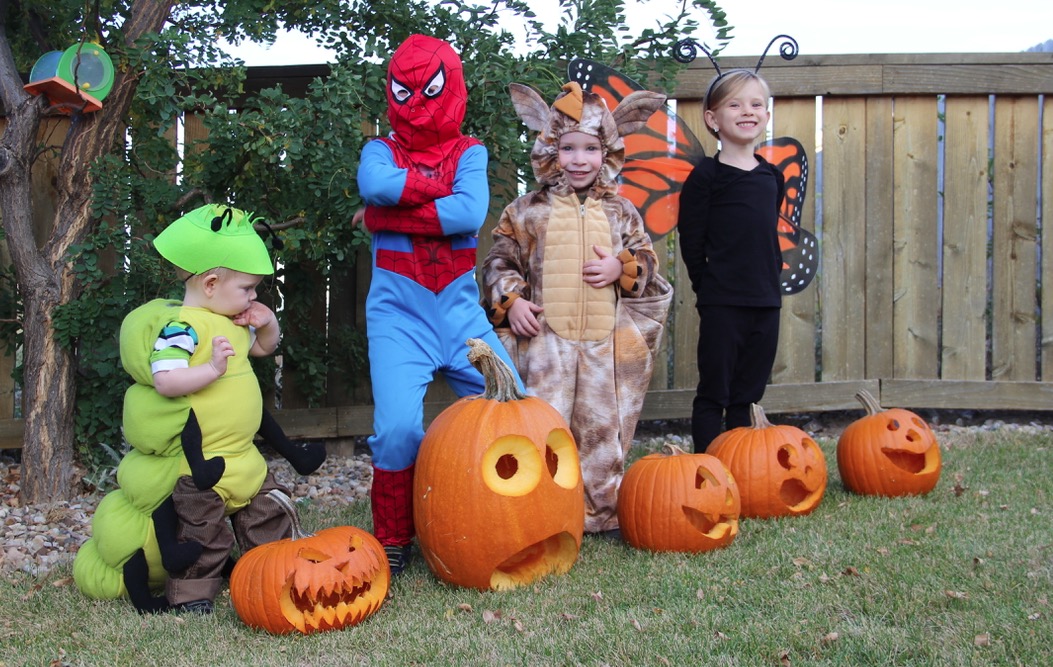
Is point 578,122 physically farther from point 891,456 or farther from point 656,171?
point 891,456

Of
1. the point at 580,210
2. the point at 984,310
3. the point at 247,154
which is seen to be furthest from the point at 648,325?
the point at 984,310

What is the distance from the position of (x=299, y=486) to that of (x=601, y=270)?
2.14 meters

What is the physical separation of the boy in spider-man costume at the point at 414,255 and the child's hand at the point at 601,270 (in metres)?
0.50

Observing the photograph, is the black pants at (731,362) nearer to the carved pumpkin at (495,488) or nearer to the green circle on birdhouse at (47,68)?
the carved pumpkin at (495,488)

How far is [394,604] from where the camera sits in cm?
313

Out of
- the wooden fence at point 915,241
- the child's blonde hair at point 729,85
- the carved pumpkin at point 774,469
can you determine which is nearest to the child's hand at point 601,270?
the carved pumpkin at point 774,469

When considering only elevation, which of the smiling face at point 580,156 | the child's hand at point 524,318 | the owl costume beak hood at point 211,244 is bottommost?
the child's hand at point 524,318

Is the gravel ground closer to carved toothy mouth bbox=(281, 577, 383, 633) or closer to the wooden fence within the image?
the wooden fence

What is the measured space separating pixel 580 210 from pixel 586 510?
1213 millimetres

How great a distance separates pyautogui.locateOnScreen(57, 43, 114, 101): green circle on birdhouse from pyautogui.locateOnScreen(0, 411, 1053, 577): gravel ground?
1868 millimetres

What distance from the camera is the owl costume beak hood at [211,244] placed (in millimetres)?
3203

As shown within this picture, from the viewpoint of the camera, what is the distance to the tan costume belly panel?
3.83 m

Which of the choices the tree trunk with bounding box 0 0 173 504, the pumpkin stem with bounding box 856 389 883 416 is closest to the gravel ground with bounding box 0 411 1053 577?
the tree trunk with bounding box 0 0 173 504

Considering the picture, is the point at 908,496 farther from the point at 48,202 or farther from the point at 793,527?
the point at 48,202
